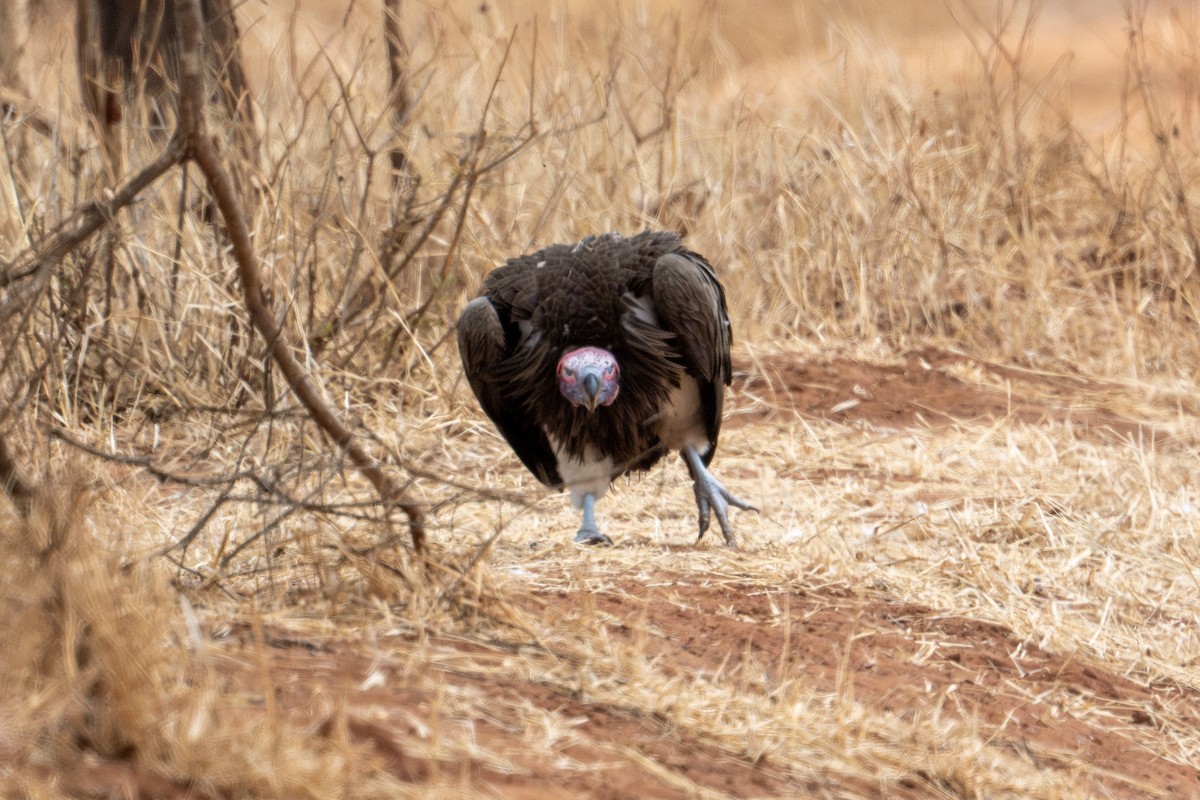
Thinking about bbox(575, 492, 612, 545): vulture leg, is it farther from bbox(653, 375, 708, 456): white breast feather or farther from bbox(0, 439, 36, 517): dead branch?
bbox(0, 439, 36, 517): dead branch

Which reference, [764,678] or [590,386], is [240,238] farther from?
[590,386]

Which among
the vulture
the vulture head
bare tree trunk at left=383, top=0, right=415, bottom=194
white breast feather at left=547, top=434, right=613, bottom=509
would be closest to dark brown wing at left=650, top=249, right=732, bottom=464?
the vulture

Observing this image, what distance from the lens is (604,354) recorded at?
4164 millimetres

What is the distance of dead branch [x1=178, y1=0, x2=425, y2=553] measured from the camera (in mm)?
2428

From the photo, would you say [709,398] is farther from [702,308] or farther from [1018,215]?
[1018,215]

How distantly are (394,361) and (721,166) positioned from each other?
238cm

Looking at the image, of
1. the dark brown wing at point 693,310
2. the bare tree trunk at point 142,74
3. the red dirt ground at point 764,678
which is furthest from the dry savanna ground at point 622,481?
the dark brown wing at point 693,310

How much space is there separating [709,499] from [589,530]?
39 cm

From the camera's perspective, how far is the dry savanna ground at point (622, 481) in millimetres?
2186

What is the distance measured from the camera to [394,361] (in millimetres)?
5508

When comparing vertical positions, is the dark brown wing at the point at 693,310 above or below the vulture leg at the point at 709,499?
above

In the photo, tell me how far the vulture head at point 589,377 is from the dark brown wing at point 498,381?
24cm

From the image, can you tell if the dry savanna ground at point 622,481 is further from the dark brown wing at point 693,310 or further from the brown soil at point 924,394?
the dark brown wing at point 693,310

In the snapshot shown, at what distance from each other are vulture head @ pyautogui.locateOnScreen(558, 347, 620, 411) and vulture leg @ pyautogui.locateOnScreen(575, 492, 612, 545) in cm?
34
